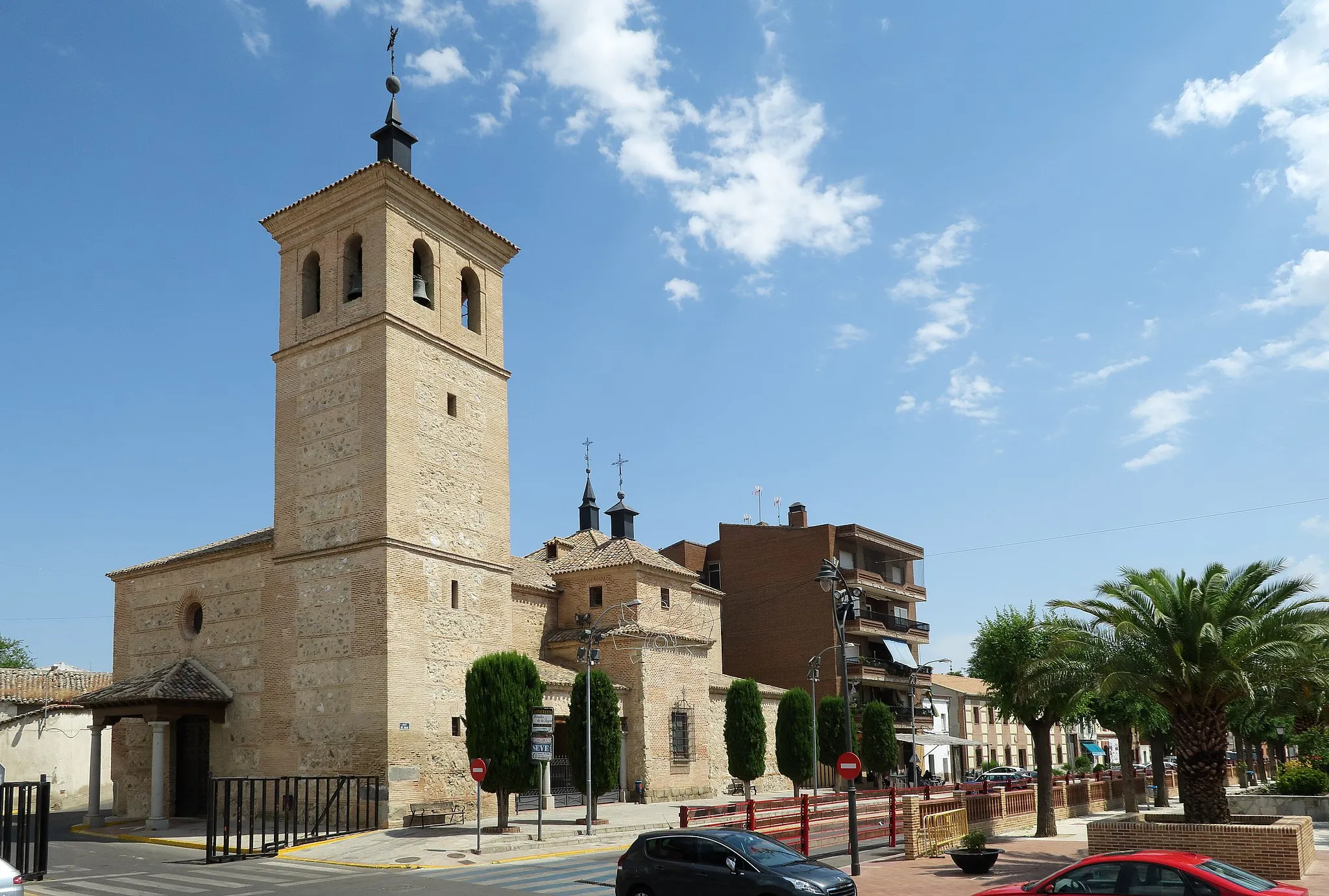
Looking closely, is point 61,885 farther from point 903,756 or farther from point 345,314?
point 903,756

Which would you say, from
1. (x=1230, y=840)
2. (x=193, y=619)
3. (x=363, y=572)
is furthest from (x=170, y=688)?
(x=1230, y=840)

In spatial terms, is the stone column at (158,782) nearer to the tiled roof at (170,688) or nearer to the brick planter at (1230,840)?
the tiled roof at (170,688)

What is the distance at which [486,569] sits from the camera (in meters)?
32.8

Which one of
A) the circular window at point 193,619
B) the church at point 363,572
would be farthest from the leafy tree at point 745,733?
the circular window at point 193,619

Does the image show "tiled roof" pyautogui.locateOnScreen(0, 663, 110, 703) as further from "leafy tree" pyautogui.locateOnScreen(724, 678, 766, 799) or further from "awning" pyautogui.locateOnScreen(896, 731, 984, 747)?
"awning" pyautogui.locateOnScreen(896, 731, 984, 747)

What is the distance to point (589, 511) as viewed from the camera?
5200 centimetres

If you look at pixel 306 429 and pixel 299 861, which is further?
pixel 306 429

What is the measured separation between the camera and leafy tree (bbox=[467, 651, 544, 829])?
88.6 feet

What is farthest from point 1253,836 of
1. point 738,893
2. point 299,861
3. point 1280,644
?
point 299,861

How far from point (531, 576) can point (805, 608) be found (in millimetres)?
17235

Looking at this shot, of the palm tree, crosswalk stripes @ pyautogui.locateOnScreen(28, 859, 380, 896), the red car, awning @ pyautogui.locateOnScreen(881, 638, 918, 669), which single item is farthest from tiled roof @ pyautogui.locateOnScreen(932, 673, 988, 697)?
the red car

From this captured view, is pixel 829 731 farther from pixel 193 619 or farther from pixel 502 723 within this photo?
pixel 193 619

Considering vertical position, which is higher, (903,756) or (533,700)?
(533,700)

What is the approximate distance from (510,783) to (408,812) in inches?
128
